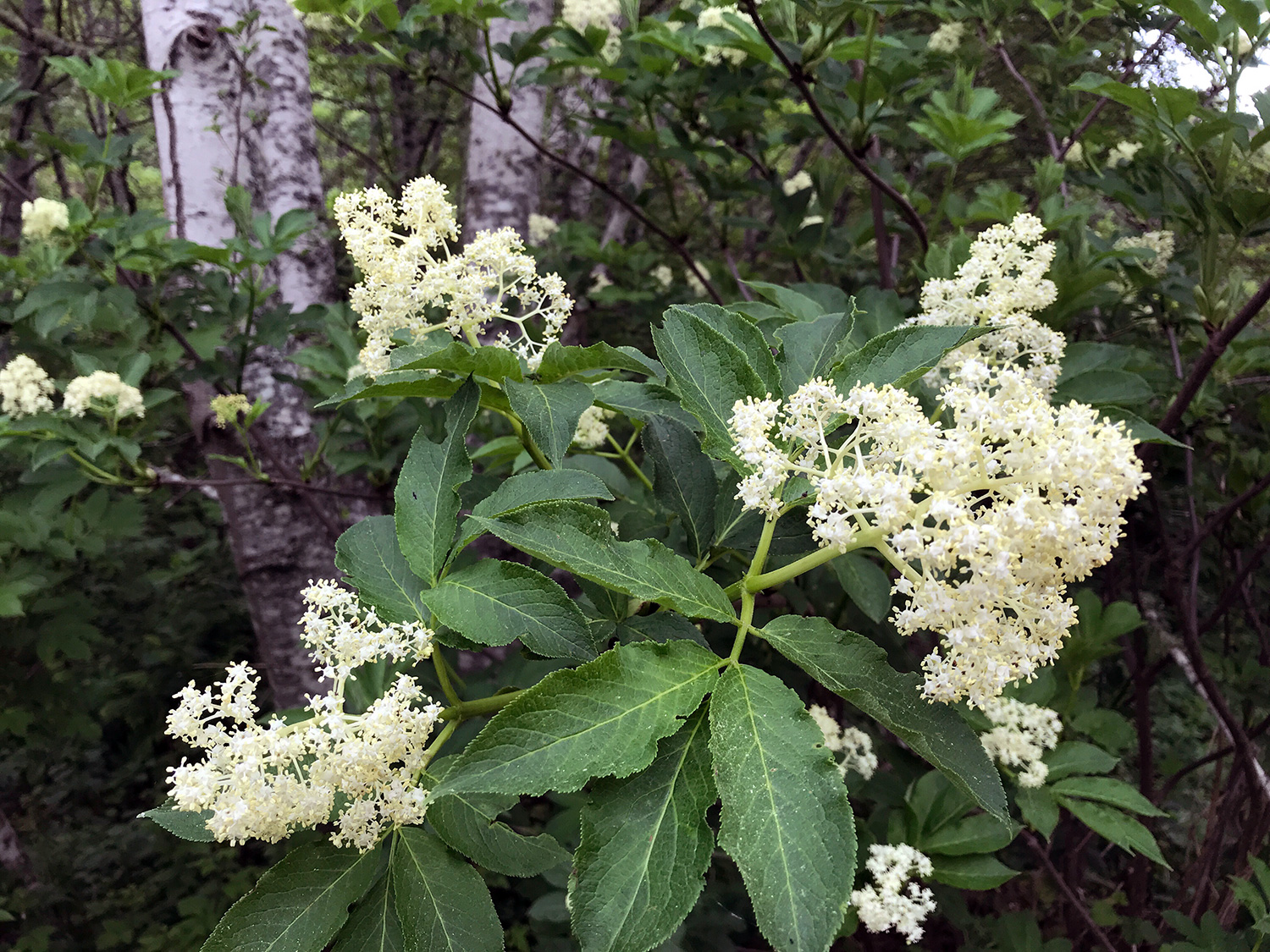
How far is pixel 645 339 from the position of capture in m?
4.11

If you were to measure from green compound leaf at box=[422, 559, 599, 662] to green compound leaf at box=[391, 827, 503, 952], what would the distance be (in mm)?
319

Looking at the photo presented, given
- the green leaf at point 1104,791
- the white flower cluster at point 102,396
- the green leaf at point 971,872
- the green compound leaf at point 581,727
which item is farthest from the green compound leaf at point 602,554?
the white flower cluster at point 102,396

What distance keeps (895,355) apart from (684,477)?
408mm

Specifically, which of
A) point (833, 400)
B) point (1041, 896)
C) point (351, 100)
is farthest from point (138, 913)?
point (351, 100)

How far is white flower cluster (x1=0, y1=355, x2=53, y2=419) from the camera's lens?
8.21 feet

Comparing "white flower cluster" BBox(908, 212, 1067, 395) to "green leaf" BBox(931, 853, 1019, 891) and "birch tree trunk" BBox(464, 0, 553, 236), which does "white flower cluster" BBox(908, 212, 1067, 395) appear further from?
"birch tree trunk" BBox(464, 0, 553, 236)

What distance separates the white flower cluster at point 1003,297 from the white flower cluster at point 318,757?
1177mm

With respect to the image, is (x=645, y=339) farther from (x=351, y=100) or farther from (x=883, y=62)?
(x=351, y=100)

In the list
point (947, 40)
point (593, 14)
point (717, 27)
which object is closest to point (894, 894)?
point (717, 27)

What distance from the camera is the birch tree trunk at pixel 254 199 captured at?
3.09 metres

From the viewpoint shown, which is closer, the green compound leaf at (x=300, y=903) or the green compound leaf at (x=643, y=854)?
the green compound leaf at (x=643, y=854)

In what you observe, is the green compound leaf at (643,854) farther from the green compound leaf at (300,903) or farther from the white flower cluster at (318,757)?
the green compound leaf at (300,903)

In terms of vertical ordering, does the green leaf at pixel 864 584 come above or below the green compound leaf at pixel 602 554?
below

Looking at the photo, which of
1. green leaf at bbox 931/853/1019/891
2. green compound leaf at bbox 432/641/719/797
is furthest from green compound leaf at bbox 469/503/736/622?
green leaf at bbox 931/853/1019/891
